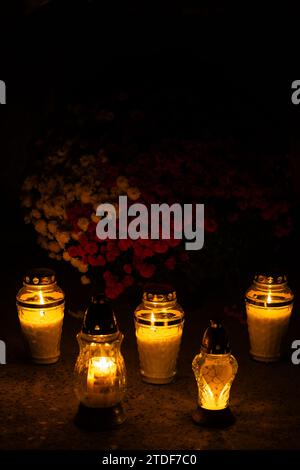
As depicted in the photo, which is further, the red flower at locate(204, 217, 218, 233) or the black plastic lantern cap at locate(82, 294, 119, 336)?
the red flower at locate(204, 217, 218, 233)

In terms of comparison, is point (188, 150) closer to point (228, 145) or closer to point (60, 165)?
point (228, 145)

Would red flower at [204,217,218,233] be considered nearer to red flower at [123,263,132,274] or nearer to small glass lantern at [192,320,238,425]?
red flower at [123,263,132,274]

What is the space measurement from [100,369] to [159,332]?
0.47 metres

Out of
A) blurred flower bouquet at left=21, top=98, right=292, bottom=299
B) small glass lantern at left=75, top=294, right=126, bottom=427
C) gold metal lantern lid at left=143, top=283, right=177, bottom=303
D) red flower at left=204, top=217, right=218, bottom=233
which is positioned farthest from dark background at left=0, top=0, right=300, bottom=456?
small glass lantern at left=75, top=294, right=126, bottom=427

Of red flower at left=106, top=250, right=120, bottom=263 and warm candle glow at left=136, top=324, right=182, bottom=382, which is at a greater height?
red flower at left=106, top=250, right=120, bottom=263

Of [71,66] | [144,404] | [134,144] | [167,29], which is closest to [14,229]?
[71,66]

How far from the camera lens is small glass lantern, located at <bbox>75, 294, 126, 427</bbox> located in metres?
3.06

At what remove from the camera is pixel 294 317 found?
4590 mm

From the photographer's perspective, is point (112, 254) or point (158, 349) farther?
point (112, 254)

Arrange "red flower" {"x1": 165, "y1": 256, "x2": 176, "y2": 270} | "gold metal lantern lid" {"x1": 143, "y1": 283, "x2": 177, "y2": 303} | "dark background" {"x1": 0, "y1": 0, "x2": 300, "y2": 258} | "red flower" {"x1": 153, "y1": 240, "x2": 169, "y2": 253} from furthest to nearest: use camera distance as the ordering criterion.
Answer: "dark background" {"x1": 0, "y1": 0, "x2": 300, "y2": 258} → "red flower" {"x1": 165, "y1": 256, "x2": 176, "y2": 270} → "red flower" {"x1": 153, "y1": 240, "x2": 169, "y2": 253} → "gold metal lantern lid" {"x1": 143, "y1": 283, "x2": 177, "y2": 303}

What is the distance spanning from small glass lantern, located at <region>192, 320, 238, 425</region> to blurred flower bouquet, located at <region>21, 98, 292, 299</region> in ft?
2.75

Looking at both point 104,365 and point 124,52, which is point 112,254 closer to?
point 104,365

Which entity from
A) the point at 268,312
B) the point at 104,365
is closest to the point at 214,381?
the point at 104,365

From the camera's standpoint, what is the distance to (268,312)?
12.4ft
